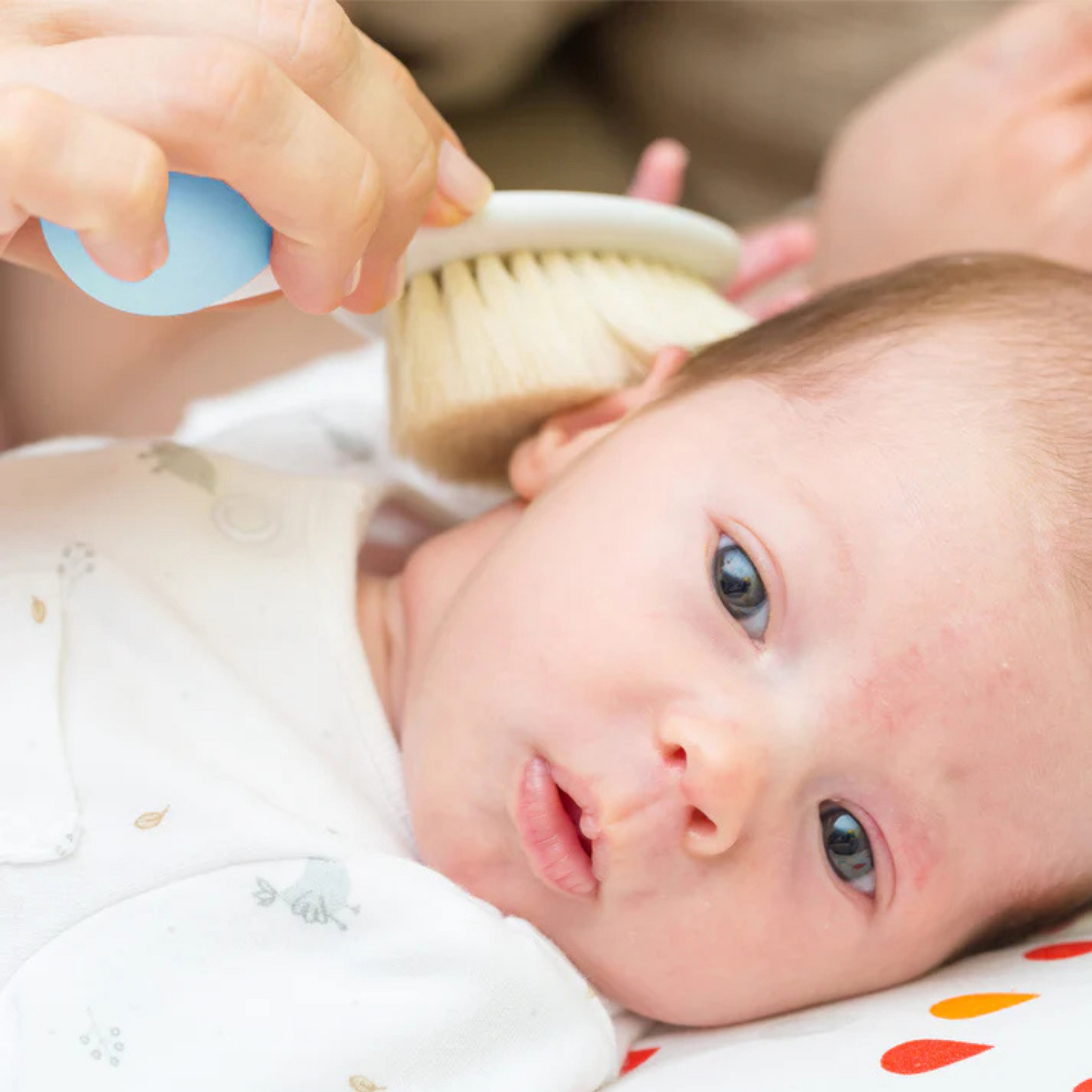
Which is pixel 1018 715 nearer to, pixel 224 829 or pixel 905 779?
pixel 905 779

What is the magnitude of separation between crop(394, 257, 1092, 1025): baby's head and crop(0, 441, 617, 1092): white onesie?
7 cm

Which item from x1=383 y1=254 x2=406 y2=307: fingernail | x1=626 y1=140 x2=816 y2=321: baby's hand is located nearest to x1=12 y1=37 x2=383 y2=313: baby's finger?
x1=383 y1=254 x2=406 y2=307: fingernail

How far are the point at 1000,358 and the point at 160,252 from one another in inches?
22.9

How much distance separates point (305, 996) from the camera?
2.79 feet

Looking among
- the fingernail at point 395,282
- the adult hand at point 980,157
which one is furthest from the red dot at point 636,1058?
the adult hand at point 980,157

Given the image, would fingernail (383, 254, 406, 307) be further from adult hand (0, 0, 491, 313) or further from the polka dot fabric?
the polka dot fabric

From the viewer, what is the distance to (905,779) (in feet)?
2.90

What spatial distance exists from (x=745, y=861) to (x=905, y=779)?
0.39 feet

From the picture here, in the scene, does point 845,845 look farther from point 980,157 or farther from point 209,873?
point 980,157

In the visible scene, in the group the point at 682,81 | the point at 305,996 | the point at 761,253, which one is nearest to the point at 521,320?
the point at 305,996

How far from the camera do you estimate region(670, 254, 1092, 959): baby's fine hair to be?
0.90 m

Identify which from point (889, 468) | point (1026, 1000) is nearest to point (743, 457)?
point (889, 468)

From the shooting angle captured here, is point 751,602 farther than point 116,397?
No

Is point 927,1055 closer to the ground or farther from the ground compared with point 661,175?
closer to the ground
